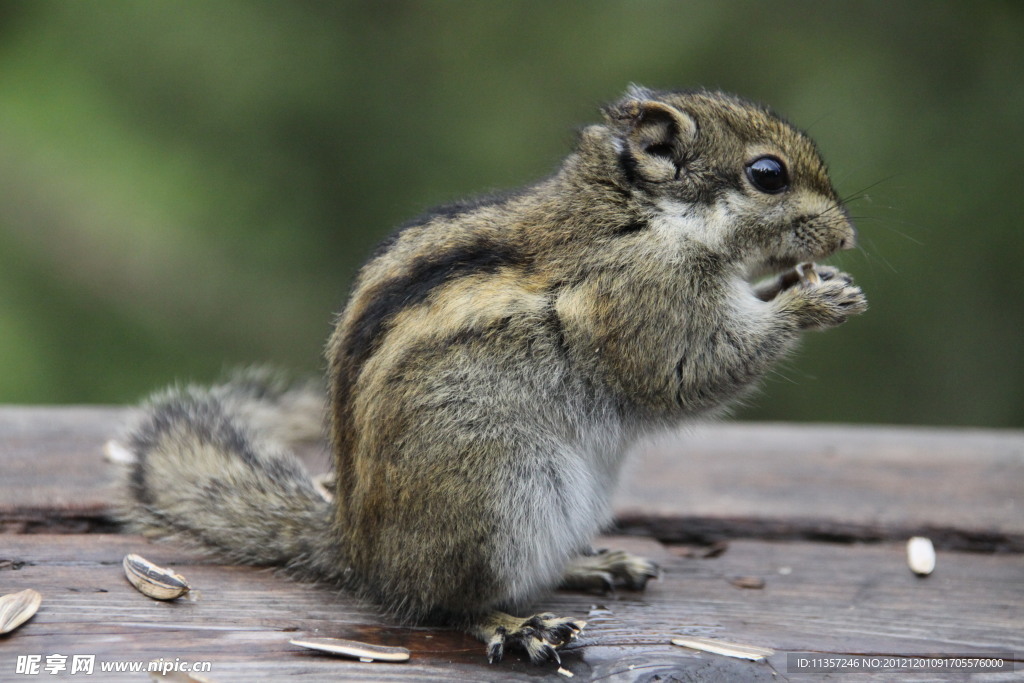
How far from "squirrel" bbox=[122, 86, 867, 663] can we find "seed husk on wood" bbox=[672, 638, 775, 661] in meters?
0.24

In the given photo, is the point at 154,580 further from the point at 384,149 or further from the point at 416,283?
the point at 384,149

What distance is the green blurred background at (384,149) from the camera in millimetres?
5094

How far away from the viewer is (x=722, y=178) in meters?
2.48

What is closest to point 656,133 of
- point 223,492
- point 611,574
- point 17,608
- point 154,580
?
point 611,574

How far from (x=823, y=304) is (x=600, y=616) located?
0.92m

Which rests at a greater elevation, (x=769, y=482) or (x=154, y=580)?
(x=769, y=482)

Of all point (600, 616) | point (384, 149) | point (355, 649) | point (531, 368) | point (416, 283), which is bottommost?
point (355, 649)

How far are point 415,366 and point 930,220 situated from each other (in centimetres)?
377

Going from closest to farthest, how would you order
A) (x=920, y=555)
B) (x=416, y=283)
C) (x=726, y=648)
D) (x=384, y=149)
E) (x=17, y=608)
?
(x=17, y=608), (x=726, y=648), (x=416, y=283), (x=920, y=555), (x=384, y=149)

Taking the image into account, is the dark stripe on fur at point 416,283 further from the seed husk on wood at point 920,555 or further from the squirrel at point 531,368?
the seed husk on wood at point 920,555

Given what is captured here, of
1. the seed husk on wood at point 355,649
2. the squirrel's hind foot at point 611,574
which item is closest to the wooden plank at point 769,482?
the squirrel's hind foot at point 611,574

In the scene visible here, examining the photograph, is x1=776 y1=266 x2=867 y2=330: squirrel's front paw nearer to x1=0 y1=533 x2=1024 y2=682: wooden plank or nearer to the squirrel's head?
the squirrel's head

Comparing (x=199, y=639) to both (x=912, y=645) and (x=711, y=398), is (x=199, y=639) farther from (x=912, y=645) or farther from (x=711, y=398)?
(x=912, y=645)

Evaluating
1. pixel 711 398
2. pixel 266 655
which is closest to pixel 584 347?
pixel 711 398
